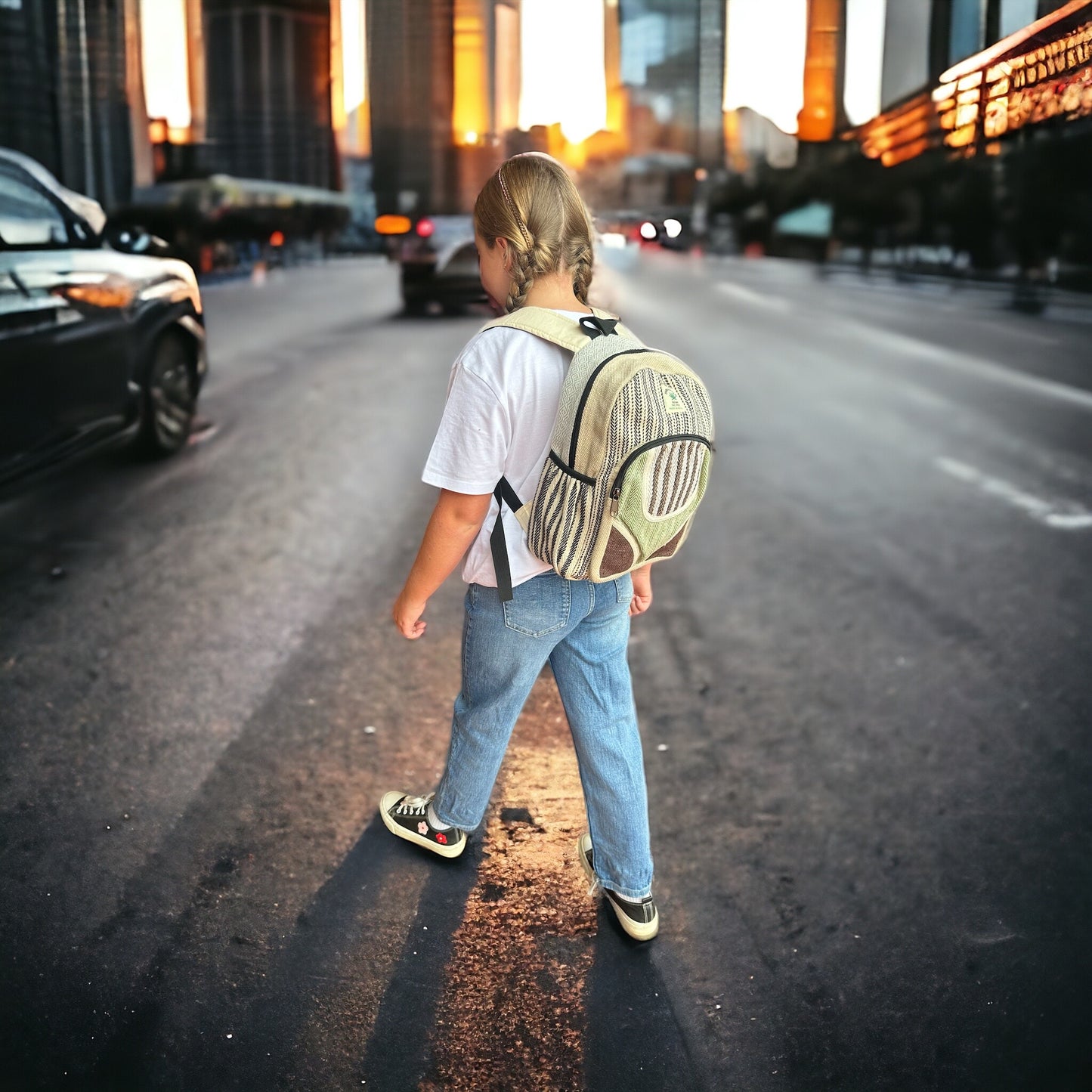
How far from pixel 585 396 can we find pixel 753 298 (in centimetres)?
2503

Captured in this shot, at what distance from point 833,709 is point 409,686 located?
4.89ft

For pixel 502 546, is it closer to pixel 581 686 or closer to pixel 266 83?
pixel 581 686

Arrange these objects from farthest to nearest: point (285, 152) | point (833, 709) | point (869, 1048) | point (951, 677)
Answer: point (285, 152)
point (951, 677)
point (833, 709)
point (869, 1048)

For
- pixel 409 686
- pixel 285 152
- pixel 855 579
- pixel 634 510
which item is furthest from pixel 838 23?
pixel 285 152

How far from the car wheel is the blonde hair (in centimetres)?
468

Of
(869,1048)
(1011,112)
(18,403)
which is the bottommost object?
(869,1048)

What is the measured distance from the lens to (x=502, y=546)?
2357 mm

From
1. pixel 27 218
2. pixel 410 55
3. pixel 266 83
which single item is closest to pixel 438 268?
pixel 266 83

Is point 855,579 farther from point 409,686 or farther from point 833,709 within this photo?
point 409,686

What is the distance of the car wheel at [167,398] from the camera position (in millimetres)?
6559

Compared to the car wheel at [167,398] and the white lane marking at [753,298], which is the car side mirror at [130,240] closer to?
the car wheel at [167,398]

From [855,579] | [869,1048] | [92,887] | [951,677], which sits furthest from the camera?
[855,579]

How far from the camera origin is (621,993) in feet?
8.14

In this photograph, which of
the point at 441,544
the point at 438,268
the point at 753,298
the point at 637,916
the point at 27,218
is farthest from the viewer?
the point at 753,298
